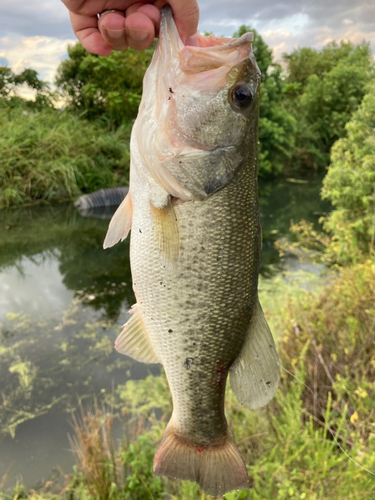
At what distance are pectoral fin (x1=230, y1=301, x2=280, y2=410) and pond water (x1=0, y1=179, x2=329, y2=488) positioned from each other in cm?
276

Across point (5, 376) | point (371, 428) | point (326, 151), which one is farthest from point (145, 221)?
point (326, 151)

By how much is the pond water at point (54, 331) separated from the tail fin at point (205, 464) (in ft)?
8.09

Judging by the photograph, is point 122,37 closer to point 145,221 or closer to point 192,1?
point 192,1

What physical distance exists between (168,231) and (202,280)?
7.8 inches

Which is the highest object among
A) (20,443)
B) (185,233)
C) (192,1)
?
(192,1)

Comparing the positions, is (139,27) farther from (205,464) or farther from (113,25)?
(205,464)

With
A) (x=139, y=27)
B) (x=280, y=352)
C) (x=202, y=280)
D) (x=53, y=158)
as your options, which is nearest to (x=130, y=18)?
(x=139, y=27)

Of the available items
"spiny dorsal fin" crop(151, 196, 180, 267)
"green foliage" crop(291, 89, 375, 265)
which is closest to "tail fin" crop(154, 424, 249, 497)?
"spiny dorsal fin" crop(151, 196, 180, 267)

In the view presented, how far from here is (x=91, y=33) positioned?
170 centimetres

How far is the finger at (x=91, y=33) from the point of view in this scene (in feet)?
5.51

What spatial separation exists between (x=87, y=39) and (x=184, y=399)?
1.60 meters

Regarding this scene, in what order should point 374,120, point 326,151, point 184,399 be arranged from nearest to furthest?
point 184,399
point 374,120
point 326,151

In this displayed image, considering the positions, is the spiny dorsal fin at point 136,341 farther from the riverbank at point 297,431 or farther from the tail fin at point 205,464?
the riverbank at point 297,431

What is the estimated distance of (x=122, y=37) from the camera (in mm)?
1507
